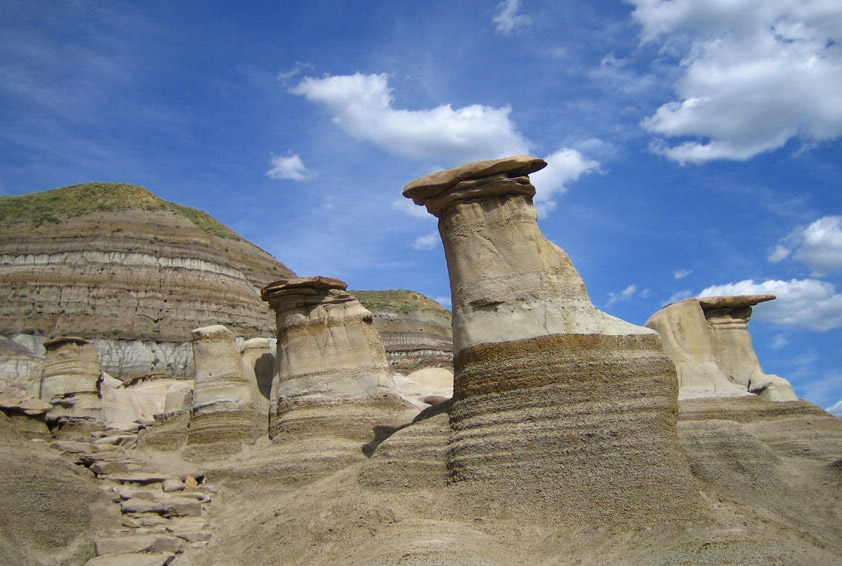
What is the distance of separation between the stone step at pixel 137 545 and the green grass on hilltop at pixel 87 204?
58.7 m

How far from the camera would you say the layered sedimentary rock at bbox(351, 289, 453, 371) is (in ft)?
240

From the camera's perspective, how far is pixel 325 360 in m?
19.3

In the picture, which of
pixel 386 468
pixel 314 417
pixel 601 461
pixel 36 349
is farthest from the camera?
pixel 36 349

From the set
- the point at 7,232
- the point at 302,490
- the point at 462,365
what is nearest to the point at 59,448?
the point at 302,490

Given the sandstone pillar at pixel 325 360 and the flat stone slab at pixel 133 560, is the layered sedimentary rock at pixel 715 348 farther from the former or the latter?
the flat stone slab at pixel 133 560

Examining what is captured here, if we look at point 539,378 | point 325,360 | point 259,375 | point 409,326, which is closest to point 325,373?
point 325,360

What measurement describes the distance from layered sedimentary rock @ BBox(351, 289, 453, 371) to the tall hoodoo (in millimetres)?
55743

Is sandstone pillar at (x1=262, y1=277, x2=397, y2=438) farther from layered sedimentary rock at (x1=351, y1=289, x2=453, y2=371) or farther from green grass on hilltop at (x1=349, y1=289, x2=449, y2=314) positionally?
green grass on hilltop at (x1=349, y1=289, x2=449, y2=314)

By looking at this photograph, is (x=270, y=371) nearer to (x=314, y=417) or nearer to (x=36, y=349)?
(x=314, y=417)

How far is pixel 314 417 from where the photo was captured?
18391 mm

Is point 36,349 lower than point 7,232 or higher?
lower

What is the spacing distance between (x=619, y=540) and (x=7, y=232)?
65.2m

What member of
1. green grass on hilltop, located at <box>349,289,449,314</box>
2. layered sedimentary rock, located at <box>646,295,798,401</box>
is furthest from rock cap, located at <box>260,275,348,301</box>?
green grass on hilltop, located at <box>349,289,449,314</box>

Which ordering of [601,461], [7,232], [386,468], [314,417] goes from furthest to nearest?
[7,232] < [314,417] < [386,468] < [601,461]
